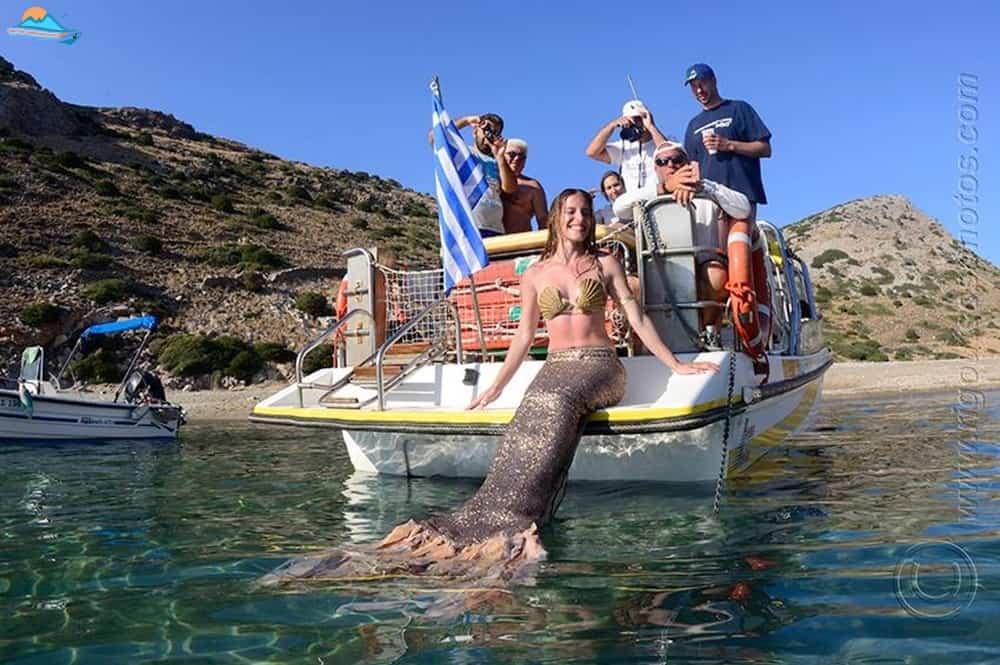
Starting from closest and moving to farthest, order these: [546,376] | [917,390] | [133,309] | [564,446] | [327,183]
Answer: [564,446] < [546,376] < [917,390] < [133,309] < [327,183]

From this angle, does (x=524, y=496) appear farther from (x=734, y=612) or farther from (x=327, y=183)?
(x=327, y=183)

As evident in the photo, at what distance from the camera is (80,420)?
1532 centimetres

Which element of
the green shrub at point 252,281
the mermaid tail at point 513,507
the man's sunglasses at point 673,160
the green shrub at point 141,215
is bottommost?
the mermaid tail at point 513,507

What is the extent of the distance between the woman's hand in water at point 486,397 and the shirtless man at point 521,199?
2995mm

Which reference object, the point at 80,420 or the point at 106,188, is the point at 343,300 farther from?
the point at 106,188

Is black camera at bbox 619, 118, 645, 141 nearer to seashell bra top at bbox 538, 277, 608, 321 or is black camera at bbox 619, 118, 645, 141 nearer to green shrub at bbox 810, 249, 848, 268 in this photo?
seashell bra top at bbox 538, 277, 608, 321

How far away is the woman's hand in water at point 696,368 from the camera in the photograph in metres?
5.36

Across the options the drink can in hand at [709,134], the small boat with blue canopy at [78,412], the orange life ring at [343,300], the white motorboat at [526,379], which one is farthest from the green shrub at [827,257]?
the orange life ring at [343,300]

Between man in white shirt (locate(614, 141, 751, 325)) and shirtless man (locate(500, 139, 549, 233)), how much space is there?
2.22 meters

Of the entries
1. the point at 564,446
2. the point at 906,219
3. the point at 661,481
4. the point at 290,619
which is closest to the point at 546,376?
the point at 564,446

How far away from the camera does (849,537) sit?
4352 millimetres

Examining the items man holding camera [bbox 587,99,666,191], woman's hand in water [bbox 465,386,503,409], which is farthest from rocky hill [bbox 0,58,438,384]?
woman's hand in water [bbox 465,386,503,409]

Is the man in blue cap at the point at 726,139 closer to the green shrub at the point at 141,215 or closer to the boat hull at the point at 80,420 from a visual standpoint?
the boat hull at the point at 80,420

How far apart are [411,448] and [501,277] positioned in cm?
180
